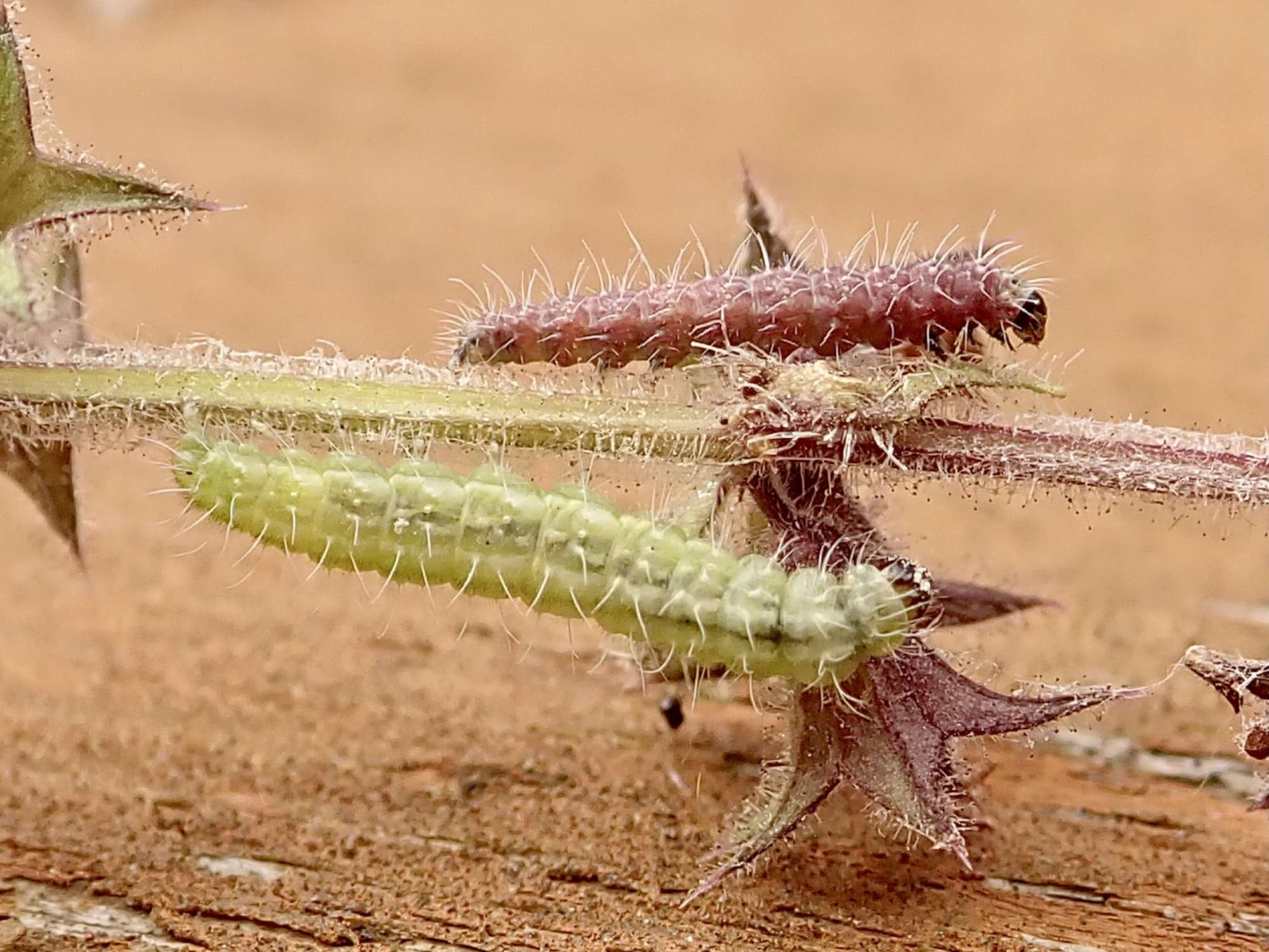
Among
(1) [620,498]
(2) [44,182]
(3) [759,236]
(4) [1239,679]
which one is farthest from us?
(3) [759,236]

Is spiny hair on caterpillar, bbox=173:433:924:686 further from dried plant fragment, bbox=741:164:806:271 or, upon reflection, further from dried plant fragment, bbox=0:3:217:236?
dried plant fragment, bbox=741:164:806:271

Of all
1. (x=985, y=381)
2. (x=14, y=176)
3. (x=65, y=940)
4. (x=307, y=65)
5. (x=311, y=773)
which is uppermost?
(x=307, y=65)

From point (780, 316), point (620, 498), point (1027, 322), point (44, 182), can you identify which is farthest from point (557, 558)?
point (44, 182)

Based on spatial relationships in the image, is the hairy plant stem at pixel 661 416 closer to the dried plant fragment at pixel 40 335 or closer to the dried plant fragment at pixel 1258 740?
the dried plant fragment at pixel 40 335

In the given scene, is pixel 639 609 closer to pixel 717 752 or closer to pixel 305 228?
pixel 717 752

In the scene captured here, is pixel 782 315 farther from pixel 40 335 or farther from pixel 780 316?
pixel 40 335

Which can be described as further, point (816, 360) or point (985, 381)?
point (816, 360)

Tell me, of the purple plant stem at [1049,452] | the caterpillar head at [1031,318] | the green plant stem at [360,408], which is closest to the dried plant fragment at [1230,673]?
the purple plant stem at [1049,452]

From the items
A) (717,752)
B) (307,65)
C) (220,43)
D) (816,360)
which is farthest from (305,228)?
(816,360)

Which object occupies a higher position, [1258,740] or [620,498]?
[620,498]
